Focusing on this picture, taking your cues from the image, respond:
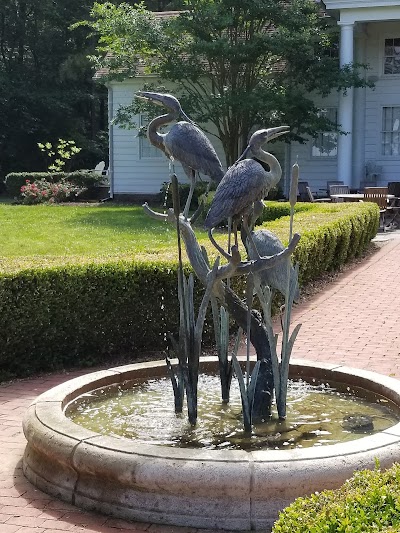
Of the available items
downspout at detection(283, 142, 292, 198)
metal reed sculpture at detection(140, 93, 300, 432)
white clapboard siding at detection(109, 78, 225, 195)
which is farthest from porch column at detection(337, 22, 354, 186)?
metal reed sculpture at detection(140, 93, 300, 432)

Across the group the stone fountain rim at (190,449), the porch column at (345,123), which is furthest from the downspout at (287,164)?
the stone fountain rim at (190,449)

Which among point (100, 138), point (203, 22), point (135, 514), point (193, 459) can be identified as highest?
point (203, 22)

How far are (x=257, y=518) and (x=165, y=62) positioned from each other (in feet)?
59.5

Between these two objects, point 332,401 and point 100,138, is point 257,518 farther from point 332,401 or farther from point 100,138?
point 100,138

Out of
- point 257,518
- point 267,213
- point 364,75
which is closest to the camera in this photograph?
point 257,518

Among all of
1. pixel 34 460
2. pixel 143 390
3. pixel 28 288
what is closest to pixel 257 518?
pixel 34 460

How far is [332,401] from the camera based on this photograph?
566 centimetres

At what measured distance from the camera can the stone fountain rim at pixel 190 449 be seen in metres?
4.08

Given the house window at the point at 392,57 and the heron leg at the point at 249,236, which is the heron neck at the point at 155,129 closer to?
the heron leg at the point at 249,236

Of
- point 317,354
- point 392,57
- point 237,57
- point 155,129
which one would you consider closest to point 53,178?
point 237,57

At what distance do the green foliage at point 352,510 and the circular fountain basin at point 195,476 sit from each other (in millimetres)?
1077

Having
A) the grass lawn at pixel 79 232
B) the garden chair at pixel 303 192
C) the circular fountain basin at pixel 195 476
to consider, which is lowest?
the circular fountain basin at pixel 195 476

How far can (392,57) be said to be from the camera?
23391mm

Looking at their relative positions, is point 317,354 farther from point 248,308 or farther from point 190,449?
point 190,449
